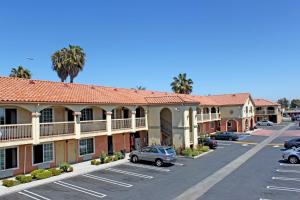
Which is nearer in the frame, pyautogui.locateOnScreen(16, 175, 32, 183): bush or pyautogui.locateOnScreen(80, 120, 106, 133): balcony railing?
pyautogui.locateOnScreen(16, 175, 32, 183): bush

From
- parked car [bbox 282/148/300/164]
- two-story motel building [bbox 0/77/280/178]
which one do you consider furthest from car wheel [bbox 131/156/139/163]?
parked car [bbox 282/148/300/164]

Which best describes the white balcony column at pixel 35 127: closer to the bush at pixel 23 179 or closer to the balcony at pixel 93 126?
the bush at pixel 23 179

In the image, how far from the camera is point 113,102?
104 feet

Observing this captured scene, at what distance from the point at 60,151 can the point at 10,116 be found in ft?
18.6

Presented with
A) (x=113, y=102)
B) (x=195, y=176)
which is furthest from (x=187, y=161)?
(x=113, y=102)

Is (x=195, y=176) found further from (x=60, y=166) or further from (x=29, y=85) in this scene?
(x=29, y=85)

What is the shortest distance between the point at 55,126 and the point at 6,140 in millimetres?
4670

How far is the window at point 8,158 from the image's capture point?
77.7 ft

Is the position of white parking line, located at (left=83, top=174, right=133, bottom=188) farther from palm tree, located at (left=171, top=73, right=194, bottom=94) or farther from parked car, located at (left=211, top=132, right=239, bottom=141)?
palm tree, located at (left=171, top=73, right=194, bottom=94)

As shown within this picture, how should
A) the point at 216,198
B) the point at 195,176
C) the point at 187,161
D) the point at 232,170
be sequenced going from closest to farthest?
the point at 216,198 → the point at 195,176 → the point at 232,170 → the point at 187,161

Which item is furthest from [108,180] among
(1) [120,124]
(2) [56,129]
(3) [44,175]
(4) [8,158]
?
(1) [120,124]

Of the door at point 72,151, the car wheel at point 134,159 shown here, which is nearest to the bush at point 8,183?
the door at point 72,151

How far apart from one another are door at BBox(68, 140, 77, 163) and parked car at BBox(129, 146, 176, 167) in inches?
202

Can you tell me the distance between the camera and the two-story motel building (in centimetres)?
2394
